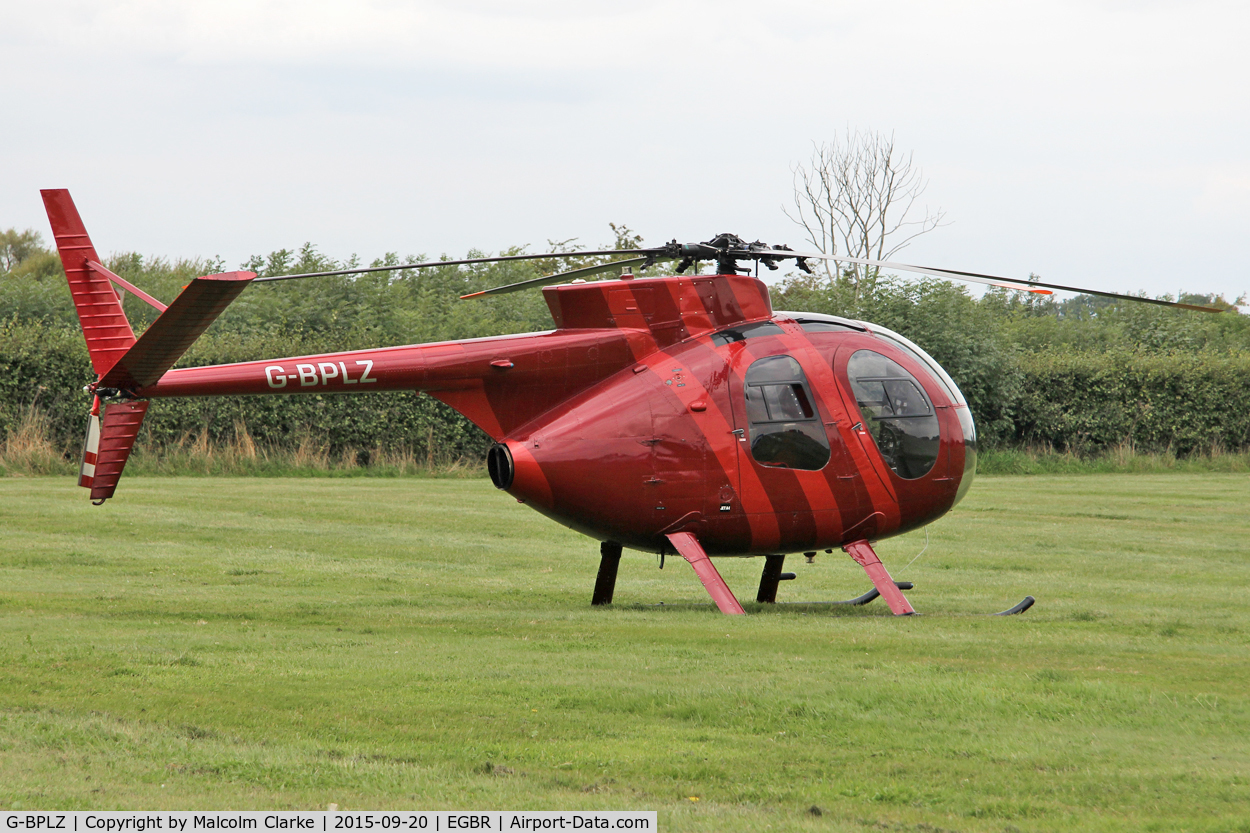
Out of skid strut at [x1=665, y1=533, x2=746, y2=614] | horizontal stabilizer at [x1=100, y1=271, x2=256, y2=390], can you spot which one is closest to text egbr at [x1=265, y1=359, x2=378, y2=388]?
horizontal stabilizer at [x1=100, y1=271, x2=256, y2=390]

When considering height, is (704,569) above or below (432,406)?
below

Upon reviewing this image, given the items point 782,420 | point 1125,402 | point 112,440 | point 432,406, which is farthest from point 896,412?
point 1125,402

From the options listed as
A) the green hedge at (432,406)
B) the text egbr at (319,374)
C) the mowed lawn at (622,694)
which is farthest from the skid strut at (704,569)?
the green hedge at (432,406)

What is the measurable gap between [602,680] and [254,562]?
29.1 ft

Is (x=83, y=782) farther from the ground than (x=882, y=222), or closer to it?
closer to it

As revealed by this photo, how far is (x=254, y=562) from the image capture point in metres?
16.2

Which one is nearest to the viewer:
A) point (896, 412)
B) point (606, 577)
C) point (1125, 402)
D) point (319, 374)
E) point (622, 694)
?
point (622, 694)

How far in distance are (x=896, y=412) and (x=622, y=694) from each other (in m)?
5.59

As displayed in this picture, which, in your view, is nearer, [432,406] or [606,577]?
[606,577]

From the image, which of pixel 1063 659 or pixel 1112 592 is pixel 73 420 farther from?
pixel 1063 659

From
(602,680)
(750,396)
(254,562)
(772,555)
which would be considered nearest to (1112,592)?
(772,555)

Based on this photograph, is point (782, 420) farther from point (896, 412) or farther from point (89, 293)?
point (89, 293)

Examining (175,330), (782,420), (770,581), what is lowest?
(770,581)

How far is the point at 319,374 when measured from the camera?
1220 cm
